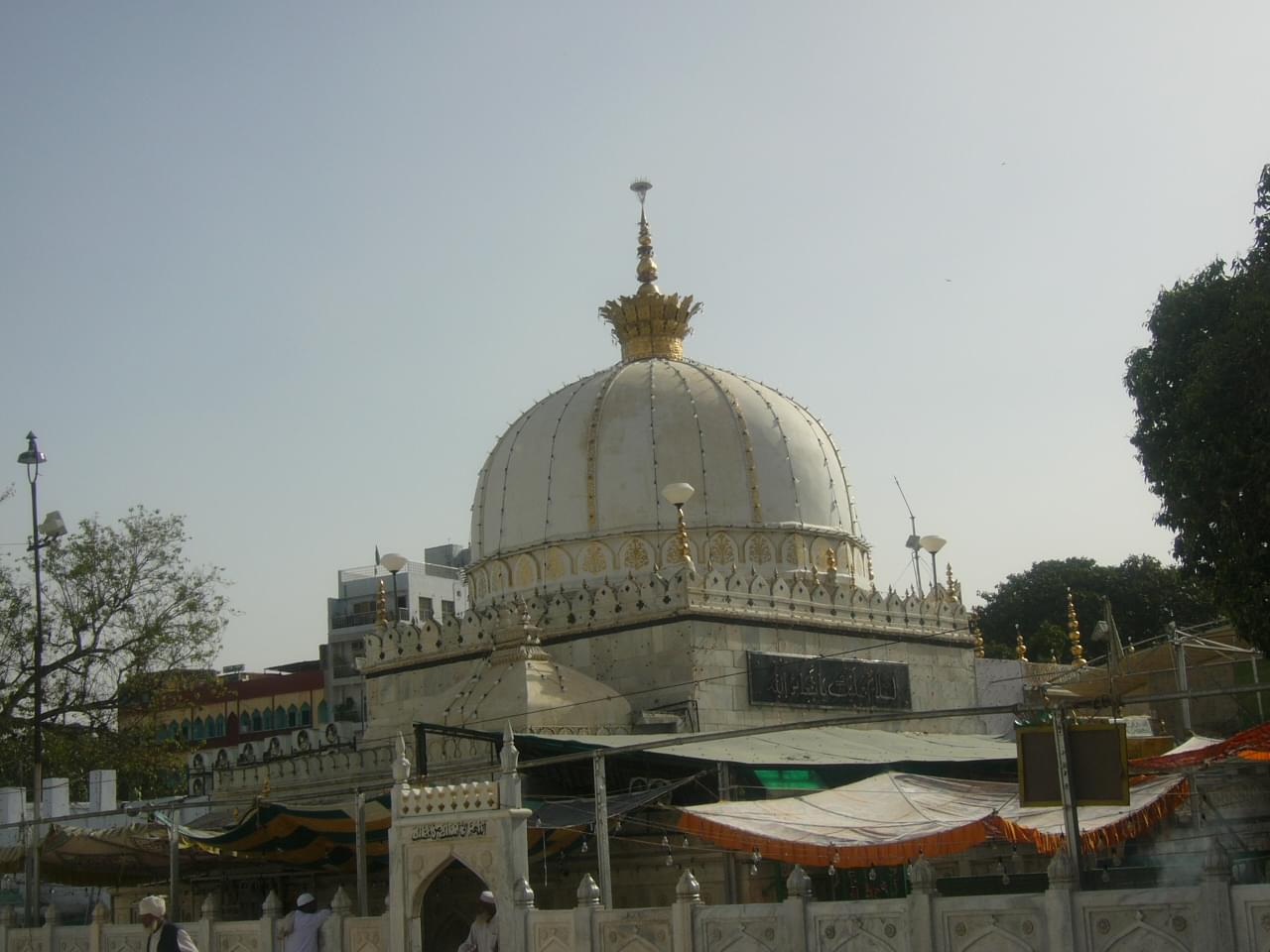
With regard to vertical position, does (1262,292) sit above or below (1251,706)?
above

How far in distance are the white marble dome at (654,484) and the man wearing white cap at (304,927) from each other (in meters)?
11.0

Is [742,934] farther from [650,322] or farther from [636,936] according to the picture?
[650,322]

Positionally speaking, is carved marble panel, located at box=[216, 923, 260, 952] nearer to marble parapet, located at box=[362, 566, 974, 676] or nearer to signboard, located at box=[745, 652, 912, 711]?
marble parapet, located at box=[362, 566, 974, 676]

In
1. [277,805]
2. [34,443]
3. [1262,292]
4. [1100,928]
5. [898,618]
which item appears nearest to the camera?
[1100,928]

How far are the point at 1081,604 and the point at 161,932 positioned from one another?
159 feet

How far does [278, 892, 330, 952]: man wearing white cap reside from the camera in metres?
17.8

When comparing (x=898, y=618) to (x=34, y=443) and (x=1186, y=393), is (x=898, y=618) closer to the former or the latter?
(x=1186, y=393)

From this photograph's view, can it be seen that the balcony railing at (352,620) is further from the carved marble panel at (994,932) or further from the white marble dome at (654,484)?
the carved marble panel at (994,932)

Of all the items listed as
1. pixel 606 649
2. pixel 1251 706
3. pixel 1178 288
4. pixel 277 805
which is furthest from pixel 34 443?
pixel 1251 706

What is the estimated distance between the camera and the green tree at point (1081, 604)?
55562 mm

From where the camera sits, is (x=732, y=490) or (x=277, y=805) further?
(x=732, y=490)

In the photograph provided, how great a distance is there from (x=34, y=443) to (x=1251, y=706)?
2556 centimetres

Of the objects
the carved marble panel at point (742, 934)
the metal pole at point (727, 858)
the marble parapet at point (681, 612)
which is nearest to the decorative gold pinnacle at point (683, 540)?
the marble parapet at point (681, 612)

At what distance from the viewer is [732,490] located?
28797 mm
